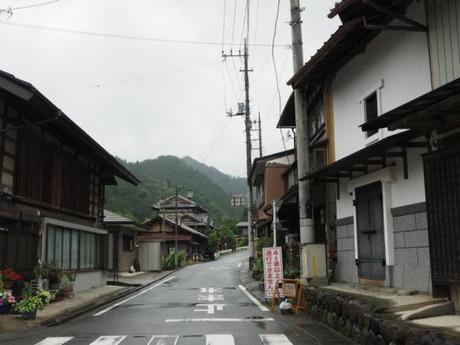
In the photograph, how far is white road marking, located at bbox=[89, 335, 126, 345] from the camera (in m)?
9.89

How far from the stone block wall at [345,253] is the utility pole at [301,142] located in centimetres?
86

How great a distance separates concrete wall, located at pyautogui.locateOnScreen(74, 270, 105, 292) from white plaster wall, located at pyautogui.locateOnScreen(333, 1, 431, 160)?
1328 cm

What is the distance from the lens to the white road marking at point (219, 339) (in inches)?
383

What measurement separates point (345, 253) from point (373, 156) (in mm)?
4707

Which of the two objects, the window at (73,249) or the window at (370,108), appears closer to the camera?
the window at (370,108)

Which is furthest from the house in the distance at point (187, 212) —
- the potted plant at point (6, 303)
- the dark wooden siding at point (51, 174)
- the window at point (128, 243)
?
the potted plant at point (6, 303)

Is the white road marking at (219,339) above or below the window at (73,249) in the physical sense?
below

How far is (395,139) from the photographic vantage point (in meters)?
9.73

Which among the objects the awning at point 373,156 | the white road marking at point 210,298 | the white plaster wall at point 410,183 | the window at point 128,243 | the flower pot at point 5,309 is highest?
the awning at point 373,156

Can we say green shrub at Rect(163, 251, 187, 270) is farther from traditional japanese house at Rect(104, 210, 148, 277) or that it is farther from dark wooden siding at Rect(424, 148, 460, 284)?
dark wooden siding at Rect(424, 148, 460, 284)

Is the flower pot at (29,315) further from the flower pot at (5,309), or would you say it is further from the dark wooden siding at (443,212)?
the dark wooden siding at (443,212)

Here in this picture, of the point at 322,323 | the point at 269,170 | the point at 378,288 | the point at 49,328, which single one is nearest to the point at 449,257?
the point at 378,288

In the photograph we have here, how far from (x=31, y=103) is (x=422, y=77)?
11.5 meters

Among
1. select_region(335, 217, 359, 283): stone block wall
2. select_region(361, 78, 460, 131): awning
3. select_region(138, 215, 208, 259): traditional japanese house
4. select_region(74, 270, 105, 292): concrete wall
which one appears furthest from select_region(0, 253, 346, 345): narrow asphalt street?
select_region(138, 215, 208, 259): traditional japanese house
